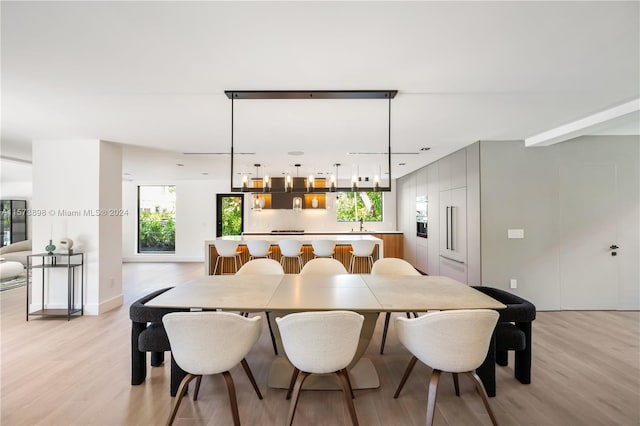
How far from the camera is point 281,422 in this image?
207cm

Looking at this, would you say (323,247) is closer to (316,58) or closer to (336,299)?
(336,299)

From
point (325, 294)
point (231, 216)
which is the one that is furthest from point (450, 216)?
point (231, 216)

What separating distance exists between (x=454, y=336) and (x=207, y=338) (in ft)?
5.14

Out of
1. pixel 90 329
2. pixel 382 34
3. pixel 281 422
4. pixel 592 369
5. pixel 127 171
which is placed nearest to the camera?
pixel 382 34

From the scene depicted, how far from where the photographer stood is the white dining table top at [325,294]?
2172 mm

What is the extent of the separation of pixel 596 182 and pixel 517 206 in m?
1.21

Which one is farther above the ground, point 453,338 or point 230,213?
point 230,213

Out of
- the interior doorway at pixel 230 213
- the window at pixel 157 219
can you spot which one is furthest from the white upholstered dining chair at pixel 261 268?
the window at pixel 157 219

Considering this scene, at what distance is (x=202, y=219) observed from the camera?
30.2 feet

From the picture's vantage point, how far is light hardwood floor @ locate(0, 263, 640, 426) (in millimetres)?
2123

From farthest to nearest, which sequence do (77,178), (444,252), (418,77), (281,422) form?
(444,252) < (77,178) < (418,77) < (281,422)

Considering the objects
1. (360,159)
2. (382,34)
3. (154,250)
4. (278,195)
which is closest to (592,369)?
(382,34)

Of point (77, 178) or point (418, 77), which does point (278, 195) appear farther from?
point (418, 77)

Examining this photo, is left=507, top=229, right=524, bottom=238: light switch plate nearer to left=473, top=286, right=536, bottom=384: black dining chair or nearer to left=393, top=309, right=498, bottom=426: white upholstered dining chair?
left=473, top=286, right=536, bottom=384: black dining chair
